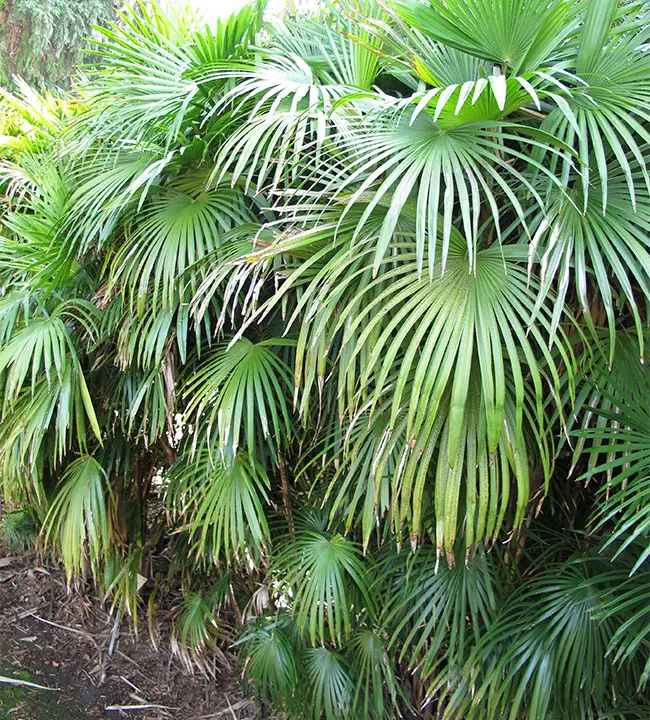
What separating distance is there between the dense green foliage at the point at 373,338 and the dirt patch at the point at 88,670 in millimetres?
142

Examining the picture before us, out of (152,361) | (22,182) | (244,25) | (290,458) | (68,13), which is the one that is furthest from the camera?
(68,13)

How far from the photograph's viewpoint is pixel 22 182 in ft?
6.74

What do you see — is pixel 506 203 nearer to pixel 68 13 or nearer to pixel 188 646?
pixel 188 646

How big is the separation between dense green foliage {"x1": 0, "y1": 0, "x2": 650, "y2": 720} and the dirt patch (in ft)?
0.47

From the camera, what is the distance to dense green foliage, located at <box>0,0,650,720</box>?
0.97 meters

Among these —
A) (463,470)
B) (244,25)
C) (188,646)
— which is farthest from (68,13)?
(463,470)

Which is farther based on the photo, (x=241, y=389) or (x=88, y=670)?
(x=88, y=670)

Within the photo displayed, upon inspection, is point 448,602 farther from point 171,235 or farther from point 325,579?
point 171,235

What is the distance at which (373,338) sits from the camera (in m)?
1.09

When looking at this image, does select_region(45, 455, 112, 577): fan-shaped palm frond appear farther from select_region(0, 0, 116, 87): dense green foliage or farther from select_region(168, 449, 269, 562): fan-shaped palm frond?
select_region(0, 0, 116, 87): dense green foliage

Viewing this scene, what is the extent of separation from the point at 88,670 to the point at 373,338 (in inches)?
73.9

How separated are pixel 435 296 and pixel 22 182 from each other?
5.51ft

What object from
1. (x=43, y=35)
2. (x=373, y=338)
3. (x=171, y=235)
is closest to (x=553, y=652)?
(x=373, y=338)

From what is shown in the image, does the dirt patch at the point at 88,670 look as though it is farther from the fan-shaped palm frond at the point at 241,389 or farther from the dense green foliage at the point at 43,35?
the dense green foliage at the point at 43,35
